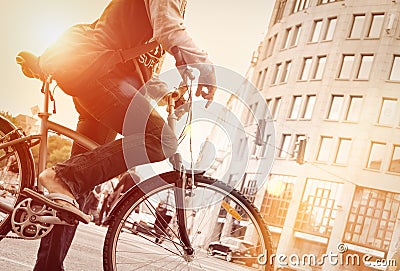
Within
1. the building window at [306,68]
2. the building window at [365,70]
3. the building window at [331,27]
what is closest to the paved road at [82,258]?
the building window at [306,68]

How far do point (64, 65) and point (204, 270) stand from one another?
2.10 feet

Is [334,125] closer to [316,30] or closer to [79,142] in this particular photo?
[316,30]

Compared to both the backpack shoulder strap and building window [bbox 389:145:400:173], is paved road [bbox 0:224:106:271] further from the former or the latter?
building window [bbox 389:145:400:173]

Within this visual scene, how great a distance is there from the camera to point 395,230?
920 cm

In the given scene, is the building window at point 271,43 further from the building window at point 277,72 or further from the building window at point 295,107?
the building window at point 295,107

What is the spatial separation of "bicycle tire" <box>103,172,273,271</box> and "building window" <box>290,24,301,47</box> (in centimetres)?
691

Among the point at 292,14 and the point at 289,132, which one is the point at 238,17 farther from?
the point at 289,132

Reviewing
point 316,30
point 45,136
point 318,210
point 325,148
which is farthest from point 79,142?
point 325,148

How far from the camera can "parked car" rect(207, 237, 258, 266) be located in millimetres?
1517

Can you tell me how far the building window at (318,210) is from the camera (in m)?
11.0

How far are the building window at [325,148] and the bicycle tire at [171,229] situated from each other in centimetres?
984

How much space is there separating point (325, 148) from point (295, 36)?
336 centimetres

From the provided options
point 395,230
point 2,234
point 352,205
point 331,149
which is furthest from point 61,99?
point 331,149

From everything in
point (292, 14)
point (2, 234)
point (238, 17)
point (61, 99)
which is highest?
point (292, 14)
